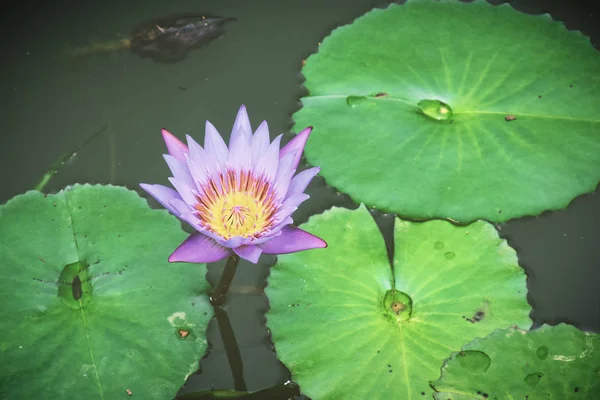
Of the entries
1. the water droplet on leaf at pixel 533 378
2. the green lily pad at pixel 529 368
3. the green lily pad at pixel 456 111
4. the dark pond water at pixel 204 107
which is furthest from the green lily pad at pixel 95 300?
the water droplet on leaf at pixel 533 378

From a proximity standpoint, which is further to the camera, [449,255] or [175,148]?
[449,255]

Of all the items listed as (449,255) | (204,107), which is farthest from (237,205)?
(204,107)

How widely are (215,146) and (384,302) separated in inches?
37.0

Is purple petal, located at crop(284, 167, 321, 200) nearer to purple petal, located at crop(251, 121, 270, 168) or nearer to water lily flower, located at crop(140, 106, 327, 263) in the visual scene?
water lily flower, located at crop(140, 106, 327, 263)

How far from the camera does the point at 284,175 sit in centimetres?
204

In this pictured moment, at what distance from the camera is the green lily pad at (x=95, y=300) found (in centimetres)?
212

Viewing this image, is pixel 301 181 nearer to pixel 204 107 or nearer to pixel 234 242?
pixel 234 242

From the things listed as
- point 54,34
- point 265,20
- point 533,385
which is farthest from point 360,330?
point 54,34

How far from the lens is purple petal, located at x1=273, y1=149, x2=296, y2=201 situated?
6.64 ft

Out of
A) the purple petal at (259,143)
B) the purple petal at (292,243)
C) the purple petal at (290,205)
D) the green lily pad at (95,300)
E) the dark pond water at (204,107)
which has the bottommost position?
the green lily pad at (95,300)

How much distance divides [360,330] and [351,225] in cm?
50

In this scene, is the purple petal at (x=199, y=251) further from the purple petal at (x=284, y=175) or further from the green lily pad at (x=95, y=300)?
the green lily pad at (x=95, y=300)

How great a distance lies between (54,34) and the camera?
3512 millimetres

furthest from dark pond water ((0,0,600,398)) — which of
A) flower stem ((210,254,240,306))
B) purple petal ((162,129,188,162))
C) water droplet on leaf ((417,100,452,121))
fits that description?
purple petal ((162,129,188,162))
